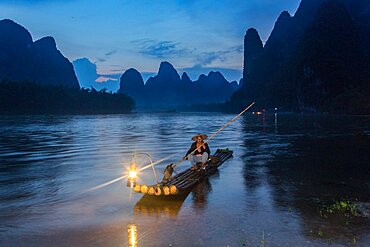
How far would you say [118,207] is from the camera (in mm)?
9859

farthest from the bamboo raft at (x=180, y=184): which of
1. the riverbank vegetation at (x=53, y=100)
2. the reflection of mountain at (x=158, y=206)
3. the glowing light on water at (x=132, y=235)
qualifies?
the riverbank vegetation at (x=53, y=100)

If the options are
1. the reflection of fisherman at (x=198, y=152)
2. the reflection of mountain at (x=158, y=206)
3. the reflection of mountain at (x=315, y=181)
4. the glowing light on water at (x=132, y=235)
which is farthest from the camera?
the reflection of fisherman at (x=198, y=152)

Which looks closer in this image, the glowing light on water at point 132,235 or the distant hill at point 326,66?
the glowing light on water at point 132,235

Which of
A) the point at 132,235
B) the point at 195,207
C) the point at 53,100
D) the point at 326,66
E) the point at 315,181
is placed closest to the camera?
the point at 132,235

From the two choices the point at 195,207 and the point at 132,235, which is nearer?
the point at 132,235

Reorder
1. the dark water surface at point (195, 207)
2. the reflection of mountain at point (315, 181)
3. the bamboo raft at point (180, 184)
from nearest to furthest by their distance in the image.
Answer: the dark water surface at point (195, 207) < the reflection of mountain at point (315, 181) < the bamboo raft at point (180, 184)

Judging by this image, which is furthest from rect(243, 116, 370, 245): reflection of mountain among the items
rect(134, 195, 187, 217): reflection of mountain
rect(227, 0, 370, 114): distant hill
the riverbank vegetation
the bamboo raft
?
the riverbank vegetation

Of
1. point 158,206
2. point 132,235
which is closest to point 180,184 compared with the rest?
point 158,206

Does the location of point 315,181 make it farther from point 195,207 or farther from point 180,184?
point 195,207

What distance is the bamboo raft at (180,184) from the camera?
970 centimetres

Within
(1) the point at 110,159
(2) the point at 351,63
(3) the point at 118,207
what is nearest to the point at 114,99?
(2) the point at 351,63

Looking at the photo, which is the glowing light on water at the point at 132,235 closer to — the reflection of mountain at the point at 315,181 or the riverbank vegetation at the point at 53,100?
the reflection of mountain at the point at 315,181

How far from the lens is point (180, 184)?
1086cm

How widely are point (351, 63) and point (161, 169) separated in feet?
504
